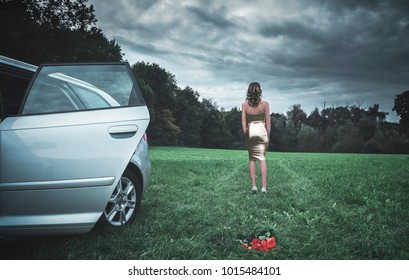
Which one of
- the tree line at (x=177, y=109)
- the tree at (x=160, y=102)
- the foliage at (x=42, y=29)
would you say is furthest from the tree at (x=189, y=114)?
the foliage at (x=42, y=29)

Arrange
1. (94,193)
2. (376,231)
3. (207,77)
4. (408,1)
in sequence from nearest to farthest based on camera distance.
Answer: (94,193) → (376,231) → (408,1) → (207,77)

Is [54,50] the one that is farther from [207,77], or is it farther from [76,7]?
[207,77]

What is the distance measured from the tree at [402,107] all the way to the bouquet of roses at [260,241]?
2522 mm

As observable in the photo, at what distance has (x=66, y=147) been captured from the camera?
223 cm

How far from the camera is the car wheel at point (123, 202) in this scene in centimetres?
262

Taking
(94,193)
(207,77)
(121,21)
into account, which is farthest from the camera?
(207,77)

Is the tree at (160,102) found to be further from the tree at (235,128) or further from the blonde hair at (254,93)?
the blonde hair at (254,93)

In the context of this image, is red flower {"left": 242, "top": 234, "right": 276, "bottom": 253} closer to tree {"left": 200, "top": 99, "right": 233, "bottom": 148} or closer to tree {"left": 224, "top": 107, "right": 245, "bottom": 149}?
tree {"left": 200, "top": 99, "right": 233, "bottom": 148}

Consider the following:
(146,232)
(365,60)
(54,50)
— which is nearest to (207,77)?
(365,60)

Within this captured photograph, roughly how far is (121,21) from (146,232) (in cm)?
232

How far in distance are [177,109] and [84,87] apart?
2007 cm
